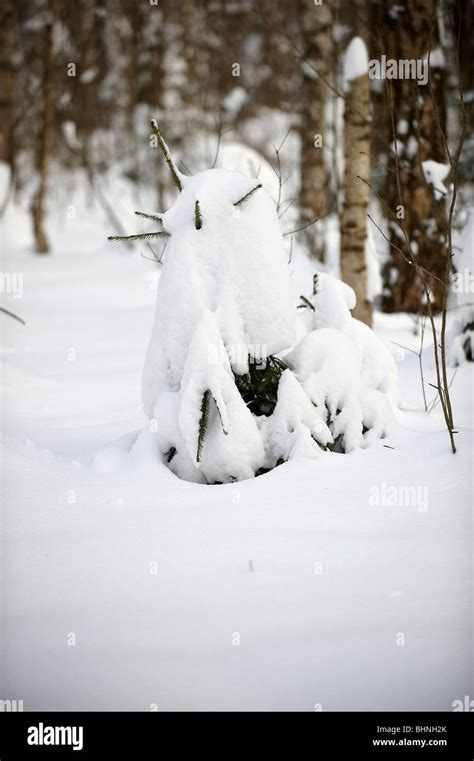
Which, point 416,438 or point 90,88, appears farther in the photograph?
point 90,88

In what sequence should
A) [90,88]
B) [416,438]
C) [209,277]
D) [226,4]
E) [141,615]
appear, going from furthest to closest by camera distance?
[226,4] < [90,88] < [416,438] < [209,277] < [141,615]

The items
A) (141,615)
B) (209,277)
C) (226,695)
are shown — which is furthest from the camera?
(209,277)

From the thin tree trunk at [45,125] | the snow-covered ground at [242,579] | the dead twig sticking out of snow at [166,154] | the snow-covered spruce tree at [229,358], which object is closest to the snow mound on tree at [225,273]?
the snow-covered spruce tree at [229,358]

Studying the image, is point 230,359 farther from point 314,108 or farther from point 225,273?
point 314,108

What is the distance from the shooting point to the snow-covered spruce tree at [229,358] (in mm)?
3498

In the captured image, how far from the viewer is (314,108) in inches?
408

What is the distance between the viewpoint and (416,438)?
12.7 ft

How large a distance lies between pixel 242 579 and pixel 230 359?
3.85ft

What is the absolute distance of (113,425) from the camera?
4.89 meters
